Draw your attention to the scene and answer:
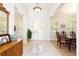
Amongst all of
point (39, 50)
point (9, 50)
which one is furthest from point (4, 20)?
point (39, 50)

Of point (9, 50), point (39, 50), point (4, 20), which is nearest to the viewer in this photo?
point (9, 50)

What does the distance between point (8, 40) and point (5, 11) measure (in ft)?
2.23

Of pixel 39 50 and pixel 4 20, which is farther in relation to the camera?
pixel 39 50

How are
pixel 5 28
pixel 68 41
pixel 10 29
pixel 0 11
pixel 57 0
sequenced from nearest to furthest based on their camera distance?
1. pixel 57 0
2. pixel 0 11
3. pixel 5 28
4. pixel 10 29
5. pixel 68 41

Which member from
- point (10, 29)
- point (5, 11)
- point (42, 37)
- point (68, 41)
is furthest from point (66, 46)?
point (5, 11)

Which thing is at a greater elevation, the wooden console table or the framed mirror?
the framed mirror

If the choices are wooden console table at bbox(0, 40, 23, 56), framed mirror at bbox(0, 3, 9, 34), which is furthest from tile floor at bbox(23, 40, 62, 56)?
framed mirror at bbox(0, 3, 9, 34)

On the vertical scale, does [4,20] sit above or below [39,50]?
above

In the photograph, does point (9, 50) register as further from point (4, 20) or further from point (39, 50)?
point (39, 50)

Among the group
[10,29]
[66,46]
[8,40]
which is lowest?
[66,46]

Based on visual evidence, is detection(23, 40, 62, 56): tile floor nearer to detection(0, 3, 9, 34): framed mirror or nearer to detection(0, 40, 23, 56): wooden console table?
detection(0, 40, 23, 56): wooden console table

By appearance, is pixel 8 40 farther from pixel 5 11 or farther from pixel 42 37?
pixel 42 37

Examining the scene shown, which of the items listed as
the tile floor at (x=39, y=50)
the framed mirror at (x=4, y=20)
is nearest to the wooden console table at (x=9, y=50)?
the framed mirror at (x=4, y=20)

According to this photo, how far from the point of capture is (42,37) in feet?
27.1
